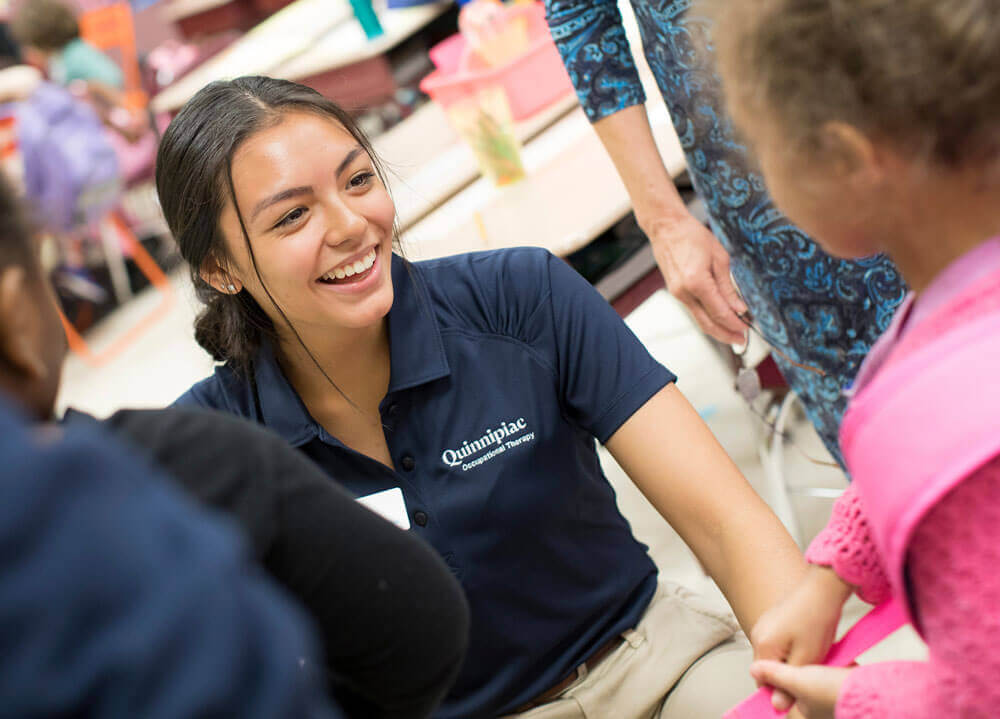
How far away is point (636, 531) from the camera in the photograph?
2.50 meters

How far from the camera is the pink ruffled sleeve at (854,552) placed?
2.35ft

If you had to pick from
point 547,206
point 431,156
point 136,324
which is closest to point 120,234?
point 136,324

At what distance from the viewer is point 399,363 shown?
1.24 metres

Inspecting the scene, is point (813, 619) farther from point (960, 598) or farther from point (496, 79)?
point (496, 79)

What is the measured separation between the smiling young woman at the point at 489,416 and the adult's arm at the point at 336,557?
563 millimetres

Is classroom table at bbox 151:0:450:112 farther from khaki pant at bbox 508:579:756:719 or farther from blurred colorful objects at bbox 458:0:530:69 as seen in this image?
khaki pant at bbox 508:579:756:719

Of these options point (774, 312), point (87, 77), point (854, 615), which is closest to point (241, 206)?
point (774, 312)

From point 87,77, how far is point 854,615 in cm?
413

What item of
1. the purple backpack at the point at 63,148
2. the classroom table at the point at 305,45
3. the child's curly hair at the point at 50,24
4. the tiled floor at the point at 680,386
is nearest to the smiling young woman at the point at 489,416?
the tiled floor at the point at 680,386

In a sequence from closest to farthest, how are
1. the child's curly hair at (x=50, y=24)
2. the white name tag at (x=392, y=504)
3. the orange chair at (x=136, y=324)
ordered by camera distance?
1. the white name tag at (x=392, y=504)
2. the child's curly hair at (x=50, y=24)
3. the orange chair at (x=136, y=324)

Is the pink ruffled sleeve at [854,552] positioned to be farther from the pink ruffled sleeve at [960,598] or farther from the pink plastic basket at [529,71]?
the pink plastic basket at [529,71]

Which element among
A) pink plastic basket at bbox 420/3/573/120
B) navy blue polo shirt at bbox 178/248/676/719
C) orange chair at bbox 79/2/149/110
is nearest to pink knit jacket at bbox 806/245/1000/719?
navy blue polo shirt at bbox 178/248/676/719

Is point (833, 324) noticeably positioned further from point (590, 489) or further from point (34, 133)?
point (34, 133)

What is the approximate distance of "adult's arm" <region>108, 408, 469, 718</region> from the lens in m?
0.53
